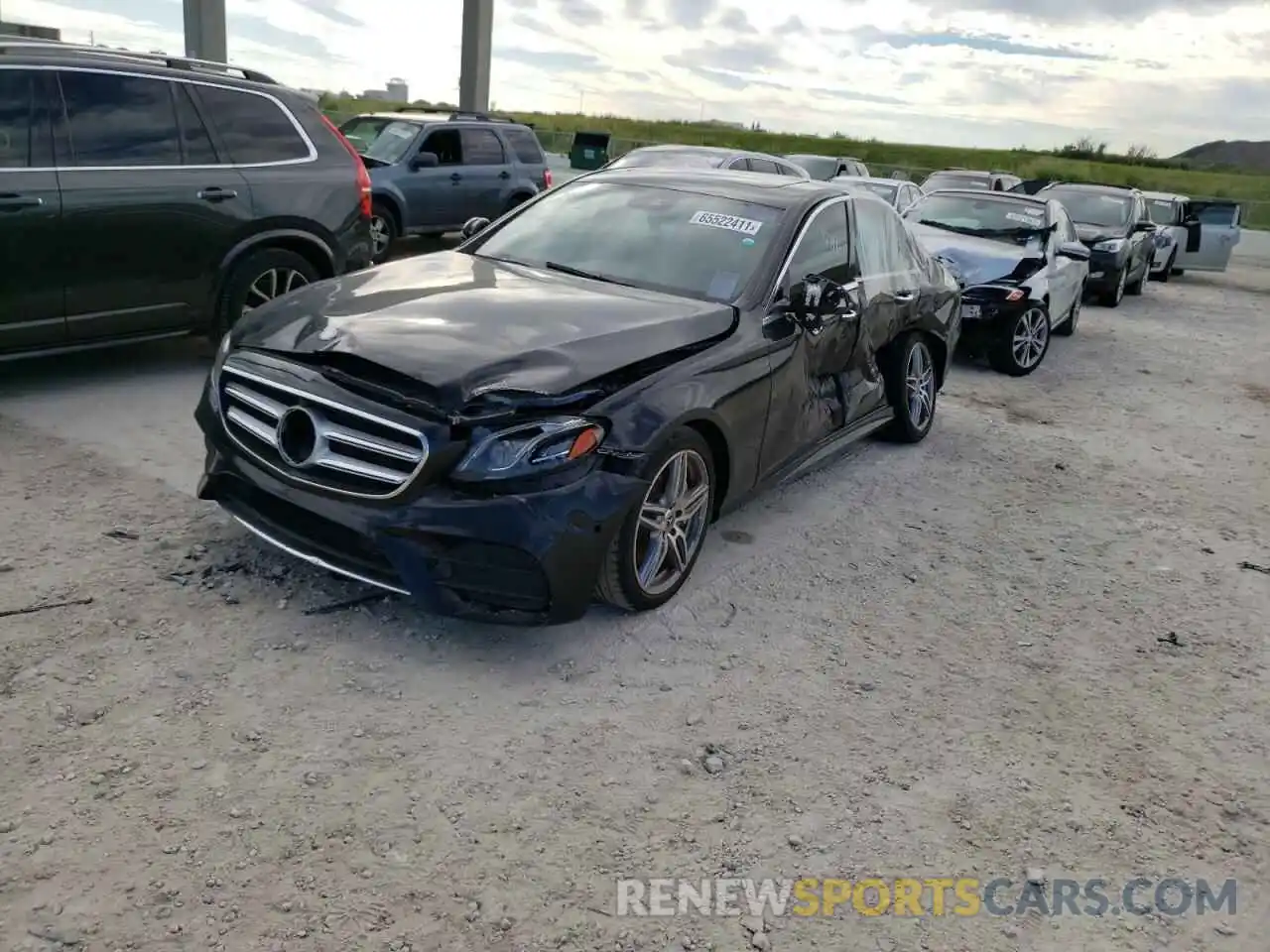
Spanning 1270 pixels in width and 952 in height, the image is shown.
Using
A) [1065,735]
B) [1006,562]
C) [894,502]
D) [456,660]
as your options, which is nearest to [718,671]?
[456,660]

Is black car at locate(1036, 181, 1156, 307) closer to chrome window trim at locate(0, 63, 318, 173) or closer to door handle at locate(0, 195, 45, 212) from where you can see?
chrome window trim at locate(0, 63, 318, 173)

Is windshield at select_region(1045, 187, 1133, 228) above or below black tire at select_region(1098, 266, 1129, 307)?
above

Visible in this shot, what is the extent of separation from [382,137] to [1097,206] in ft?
35.6

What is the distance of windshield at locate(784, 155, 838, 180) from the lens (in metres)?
19.1

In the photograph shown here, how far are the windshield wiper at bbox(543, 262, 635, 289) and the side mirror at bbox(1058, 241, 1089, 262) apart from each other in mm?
7574

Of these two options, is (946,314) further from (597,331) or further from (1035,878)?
(1035,878)

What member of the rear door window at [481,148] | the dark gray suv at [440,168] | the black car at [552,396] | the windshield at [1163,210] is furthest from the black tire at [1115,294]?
the black car at [552,396]

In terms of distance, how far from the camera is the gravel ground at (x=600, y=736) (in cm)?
276

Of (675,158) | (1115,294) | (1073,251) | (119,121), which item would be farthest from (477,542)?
(1115,294)

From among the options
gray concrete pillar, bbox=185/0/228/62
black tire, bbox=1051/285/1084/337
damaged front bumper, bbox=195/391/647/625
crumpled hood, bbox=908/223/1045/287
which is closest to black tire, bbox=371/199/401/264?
crumpled hood, bbox=908/223/1045/287

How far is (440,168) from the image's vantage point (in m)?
13.5

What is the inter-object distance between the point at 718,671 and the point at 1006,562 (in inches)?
83.6

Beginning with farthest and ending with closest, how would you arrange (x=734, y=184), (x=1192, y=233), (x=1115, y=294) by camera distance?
(x=1192, y=233)
(x=1115, y=294)
(x=734, y=184)

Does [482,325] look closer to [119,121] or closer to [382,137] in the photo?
[119,121]
